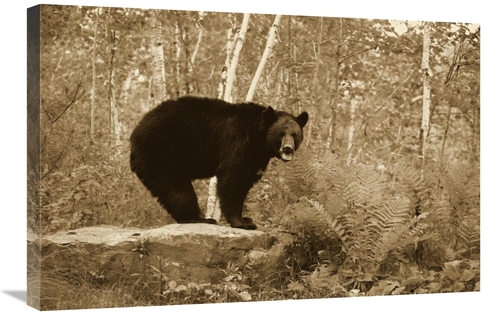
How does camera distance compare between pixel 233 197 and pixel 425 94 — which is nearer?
pixel 233 197

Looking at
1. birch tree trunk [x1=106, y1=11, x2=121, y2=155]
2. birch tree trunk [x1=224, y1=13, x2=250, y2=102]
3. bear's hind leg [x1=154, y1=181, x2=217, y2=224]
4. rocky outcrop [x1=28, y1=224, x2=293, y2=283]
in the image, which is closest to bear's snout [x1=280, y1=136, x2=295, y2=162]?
birch tree trunk [x1=224, y1=13, x2=250, y2=102]

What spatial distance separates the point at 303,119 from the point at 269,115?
50 cm

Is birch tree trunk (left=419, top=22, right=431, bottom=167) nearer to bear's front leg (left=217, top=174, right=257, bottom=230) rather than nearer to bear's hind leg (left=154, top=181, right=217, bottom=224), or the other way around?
bear's front leg (left=217, top=174, right=257, bottom=230)

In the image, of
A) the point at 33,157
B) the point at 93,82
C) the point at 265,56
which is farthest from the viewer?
the point at 265,56

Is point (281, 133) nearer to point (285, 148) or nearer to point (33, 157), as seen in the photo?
point (285, 148)

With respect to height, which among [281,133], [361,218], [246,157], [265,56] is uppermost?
[265,56]

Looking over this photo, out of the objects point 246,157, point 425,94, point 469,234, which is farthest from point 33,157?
point 469,234

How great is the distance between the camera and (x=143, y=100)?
10836 mm

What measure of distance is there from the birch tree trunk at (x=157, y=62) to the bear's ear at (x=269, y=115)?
1.27 metres

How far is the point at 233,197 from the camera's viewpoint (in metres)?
11.0

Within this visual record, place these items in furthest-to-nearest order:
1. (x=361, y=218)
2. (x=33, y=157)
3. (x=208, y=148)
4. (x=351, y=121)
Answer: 1. (x=351, y=121)
2. (x=361, y=218)
3. (x=208, y=148)
4. (x=33, y=157)

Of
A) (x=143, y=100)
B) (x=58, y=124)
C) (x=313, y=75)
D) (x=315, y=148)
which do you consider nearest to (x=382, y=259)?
(x=315, y=148)

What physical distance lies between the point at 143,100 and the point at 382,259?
3.78m

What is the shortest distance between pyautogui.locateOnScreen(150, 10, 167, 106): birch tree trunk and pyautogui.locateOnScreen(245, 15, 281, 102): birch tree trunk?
1.12 m
